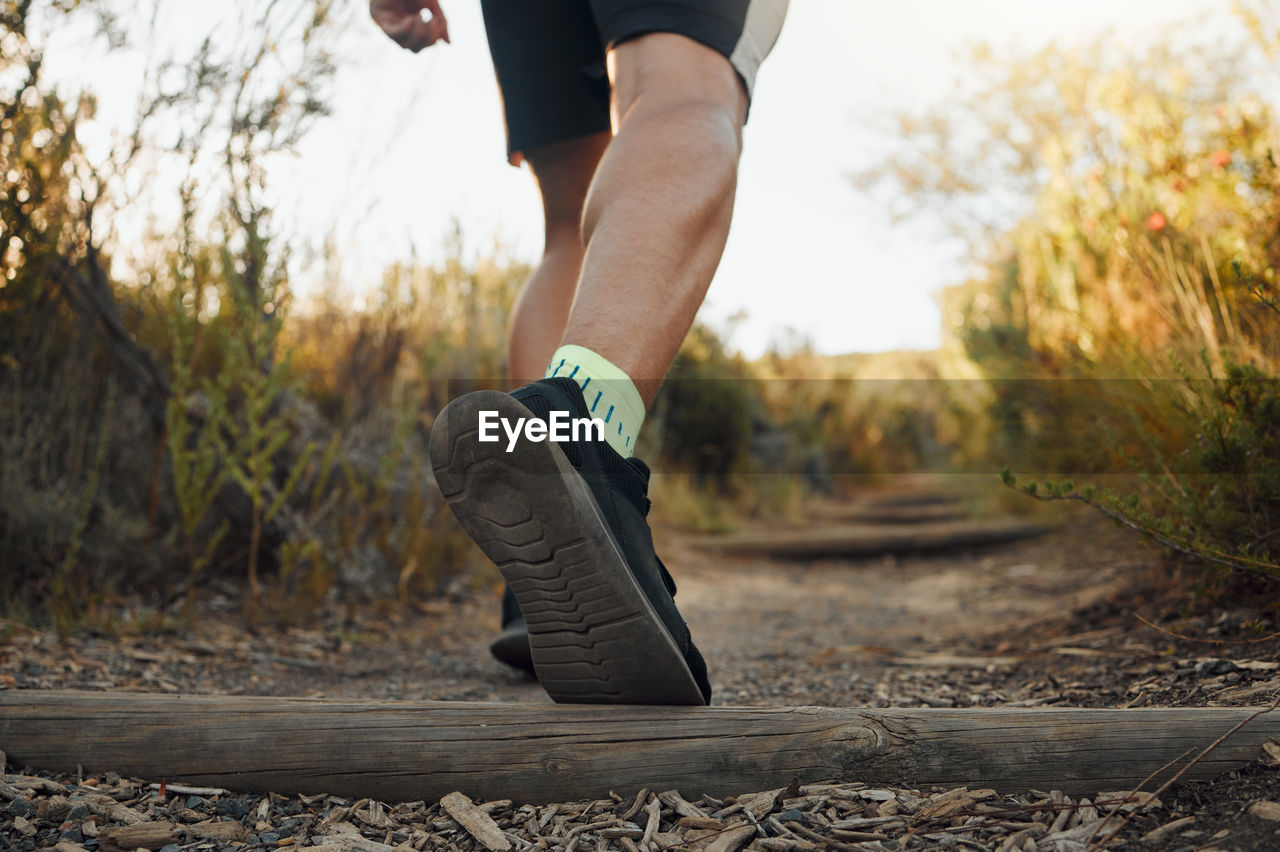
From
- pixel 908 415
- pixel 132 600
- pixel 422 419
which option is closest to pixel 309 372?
pixel 422 419

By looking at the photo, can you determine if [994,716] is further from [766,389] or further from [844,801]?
[766,389]

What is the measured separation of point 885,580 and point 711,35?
3695 mm

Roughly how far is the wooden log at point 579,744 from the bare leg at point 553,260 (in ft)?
2.37

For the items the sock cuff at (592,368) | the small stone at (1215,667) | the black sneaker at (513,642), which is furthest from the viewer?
the black sneaker at (513,642)

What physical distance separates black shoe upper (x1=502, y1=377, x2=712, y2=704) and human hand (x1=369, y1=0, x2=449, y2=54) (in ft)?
3.18

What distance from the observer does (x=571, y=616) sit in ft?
3.20

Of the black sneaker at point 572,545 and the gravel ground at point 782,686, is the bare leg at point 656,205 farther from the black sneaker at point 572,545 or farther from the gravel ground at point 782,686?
the gravel ground at point 782,686

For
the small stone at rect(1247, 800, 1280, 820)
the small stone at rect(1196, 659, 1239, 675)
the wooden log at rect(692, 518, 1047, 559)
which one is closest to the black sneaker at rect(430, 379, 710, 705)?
the small stone at rect(1247, 800, 1280, 820)

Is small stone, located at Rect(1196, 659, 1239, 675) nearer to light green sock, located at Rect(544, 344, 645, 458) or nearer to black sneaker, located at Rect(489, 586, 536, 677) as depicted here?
light green sock, located at Rect(544, 344, 645, 458)

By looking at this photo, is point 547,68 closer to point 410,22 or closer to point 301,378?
point 410,22

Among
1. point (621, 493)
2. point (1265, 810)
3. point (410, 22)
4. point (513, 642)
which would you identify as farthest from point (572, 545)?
point (410, 22)

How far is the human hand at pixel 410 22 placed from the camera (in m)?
Answer: 1.58

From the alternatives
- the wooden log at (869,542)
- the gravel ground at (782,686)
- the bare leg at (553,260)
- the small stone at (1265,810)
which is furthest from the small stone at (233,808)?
the wooden log at (869,542)

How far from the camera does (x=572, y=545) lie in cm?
92
